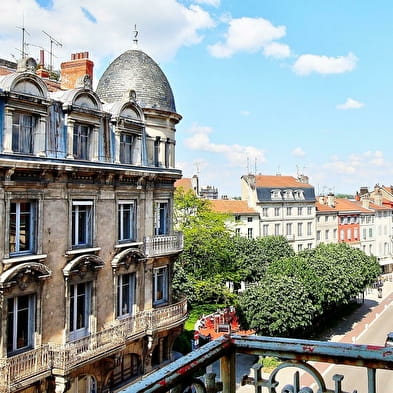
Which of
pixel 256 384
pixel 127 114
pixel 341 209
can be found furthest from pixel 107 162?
pixel 341 209

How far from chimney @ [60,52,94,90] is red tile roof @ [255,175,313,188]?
4015cm

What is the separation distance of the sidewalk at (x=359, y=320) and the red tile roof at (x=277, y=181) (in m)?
17.0

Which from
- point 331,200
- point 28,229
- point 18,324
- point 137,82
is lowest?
point 18,324

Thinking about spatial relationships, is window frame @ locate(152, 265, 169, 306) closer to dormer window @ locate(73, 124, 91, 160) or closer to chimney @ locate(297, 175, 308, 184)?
dormer window @ locate(73, 124, 91, 160)

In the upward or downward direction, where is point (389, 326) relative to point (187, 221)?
downward

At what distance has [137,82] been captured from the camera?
21797 millimetres

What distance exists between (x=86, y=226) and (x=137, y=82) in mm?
7531

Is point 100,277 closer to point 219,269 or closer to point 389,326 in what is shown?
point 219,269

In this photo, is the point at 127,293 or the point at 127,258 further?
the point at 127,293

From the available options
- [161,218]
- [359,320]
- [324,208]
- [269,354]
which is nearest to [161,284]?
[161,218]

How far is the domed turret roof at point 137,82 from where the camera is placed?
2169 cm

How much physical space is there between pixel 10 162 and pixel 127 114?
21.9ft

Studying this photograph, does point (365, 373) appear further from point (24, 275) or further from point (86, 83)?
point (86, 83)

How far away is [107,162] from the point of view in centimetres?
1909
